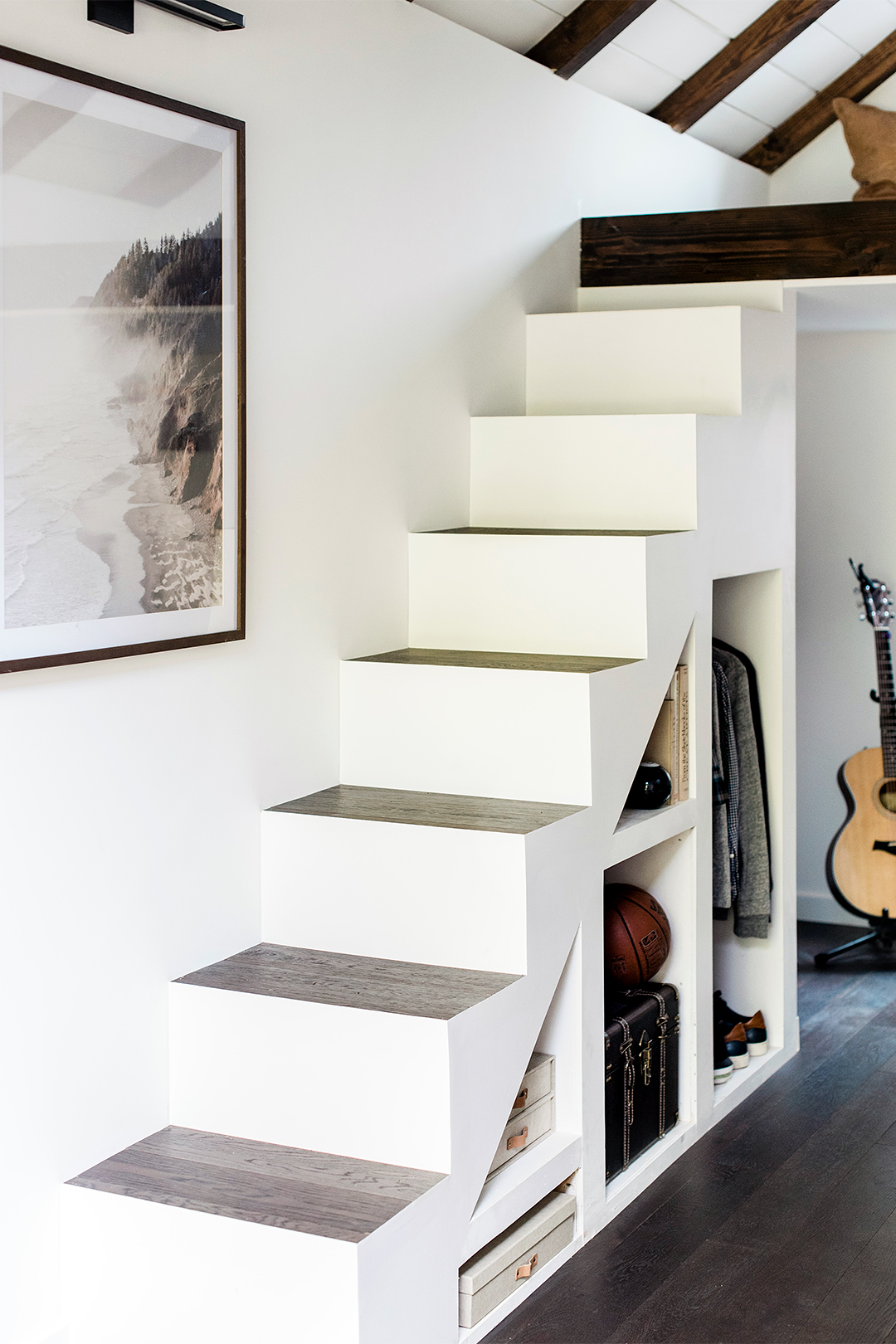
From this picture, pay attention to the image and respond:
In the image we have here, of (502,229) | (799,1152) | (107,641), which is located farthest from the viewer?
(502,229)

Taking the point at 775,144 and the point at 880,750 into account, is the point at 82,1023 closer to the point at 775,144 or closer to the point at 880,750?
the point at 880,750

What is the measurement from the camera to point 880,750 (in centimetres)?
511

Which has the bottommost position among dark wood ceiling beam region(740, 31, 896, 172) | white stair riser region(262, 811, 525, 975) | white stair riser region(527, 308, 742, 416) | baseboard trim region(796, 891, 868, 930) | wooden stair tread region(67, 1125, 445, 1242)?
baseboard trim region(796, 891, 868, 930)

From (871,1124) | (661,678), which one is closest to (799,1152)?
Result: (871,1124)

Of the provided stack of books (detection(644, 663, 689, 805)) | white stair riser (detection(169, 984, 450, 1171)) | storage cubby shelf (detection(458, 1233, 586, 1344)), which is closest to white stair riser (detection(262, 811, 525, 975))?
white stair riser (detection(169, 984, 450, 1171))

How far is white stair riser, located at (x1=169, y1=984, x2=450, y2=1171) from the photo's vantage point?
2529mm

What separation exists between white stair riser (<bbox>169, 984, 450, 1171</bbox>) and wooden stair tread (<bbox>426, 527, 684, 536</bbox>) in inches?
52.0

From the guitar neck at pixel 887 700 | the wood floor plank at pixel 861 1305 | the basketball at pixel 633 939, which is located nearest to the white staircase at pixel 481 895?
the basketball at pixel 633 939

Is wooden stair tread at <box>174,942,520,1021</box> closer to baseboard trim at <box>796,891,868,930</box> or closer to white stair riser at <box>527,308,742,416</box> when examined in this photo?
white stair riser at <box>527,308,742,416</box>

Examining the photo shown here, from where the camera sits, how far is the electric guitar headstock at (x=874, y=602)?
5.14 metres

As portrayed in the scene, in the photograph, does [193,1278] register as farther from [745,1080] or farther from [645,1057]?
[745,1080]

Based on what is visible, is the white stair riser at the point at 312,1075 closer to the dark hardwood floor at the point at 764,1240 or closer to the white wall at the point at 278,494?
the white wall at the point at 278,494

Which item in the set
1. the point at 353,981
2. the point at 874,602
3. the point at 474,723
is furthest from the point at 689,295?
the point at 353,981

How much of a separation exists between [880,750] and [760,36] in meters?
2.45
